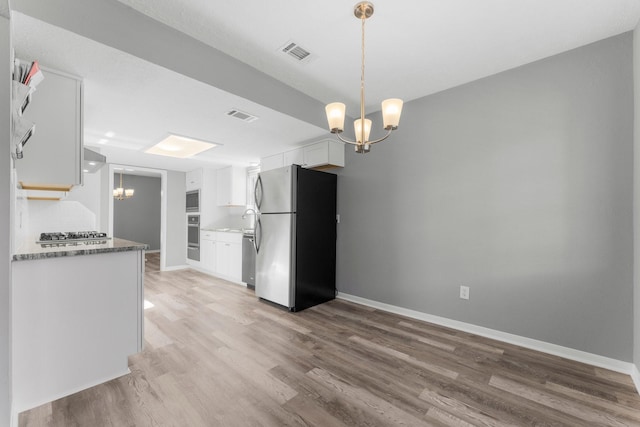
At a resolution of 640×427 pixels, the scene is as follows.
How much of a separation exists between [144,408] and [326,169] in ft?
10.6

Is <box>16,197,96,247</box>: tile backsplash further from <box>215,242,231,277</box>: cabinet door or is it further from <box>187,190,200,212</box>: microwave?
<box>187,190,200,212</box>: microwave

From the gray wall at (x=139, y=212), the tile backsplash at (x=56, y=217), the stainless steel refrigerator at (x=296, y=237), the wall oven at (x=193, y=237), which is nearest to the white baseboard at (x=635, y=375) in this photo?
the stainless steel refrigerator at (x=296, y=237)

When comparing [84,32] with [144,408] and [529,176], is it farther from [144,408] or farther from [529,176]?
[529,176]

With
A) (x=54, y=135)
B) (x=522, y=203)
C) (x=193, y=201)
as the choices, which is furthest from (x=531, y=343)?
(x=193, y=201)

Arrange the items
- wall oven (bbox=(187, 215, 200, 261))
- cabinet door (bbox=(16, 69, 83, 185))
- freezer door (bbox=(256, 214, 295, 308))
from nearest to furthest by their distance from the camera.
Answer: cabinet door (bbox=(16, 69, 83, 185))
freezer door (bbox=(256, 214, 295, 308))
wall oven (bbox=(187, 215, 200, 261))

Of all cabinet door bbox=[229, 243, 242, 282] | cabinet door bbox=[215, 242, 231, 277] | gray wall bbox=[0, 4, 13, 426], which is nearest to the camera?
gray wall bbox=[0, 4, 13, 426]

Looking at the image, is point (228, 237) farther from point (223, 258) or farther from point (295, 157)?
point (295, 157)

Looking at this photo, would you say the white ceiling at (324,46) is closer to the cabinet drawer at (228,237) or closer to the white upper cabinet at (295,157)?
the white upper cabinet at (295,157)

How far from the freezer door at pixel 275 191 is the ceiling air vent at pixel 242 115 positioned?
70 centimetres

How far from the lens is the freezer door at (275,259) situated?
10.9 ft

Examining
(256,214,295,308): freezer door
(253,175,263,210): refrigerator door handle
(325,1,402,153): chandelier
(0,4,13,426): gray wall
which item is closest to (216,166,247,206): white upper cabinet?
(253,175,263,210): refrigerator door handle

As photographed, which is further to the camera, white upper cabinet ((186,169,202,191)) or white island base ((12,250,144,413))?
white upper cabinet ((186,169,202,191))

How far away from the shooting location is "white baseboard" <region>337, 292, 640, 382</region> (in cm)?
202

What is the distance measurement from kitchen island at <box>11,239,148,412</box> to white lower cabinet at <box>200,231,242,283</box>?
263cm
